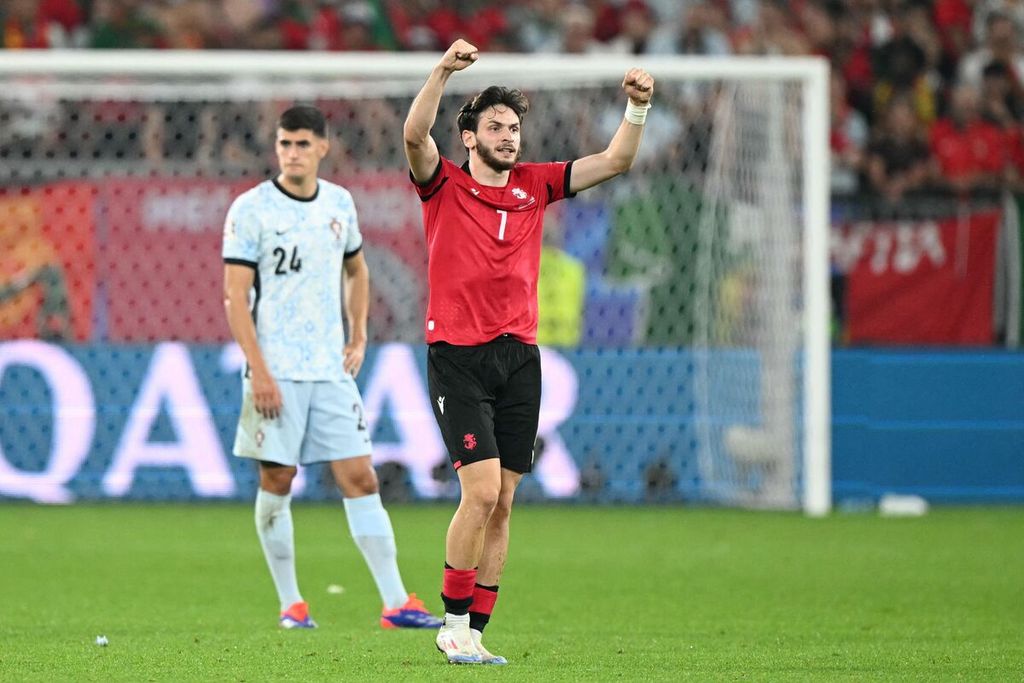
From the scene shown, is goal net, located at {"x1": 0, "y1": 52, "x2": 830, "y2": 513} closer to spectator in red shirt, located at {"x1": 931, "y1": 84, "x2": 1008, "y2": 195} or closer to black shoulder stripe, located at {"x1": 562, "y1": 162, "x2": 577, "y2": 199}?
spectator in red shirt, located at {"x1": 931, "y1": 84, "x2": 1008, "y2": 195}

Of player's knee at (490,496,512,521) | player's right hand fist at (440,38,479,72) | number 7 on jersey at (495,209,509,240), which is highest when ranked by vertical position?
player's right hand fist at (440,38,479,72)

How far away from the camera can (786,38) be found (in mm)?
17656

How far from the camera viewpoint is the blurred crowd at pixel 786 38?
16.5 metres

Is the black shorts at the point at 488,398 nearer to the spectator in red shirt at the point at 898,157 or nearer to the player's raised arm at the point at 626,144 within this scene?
the player's raised arm at the point at 626,144

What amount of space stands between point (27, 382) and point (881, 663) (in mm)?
8569

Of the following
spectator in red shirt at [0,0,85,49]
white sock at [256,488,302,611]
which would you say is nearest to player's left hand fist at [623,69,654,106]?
white sock at [256,488,302,611]

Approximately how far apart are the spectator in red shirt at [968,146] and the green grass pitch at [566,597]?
4.23 m

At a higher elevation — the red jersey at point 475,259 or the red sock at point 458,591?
the red jersey at point 475,259

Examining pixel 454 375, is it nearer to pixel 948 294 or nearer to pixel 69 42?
pixel 948 294

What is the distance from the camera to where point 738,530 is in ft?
39.8

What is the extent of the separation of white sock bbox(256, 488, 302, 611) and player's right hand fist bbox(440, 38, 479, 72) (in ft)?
8.37

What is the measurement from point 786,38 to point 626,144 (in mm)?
11562

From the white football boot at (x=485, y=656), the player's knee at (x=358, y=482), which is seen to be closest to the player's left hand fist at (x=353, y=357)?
the player's knee at (x=358, y=482)

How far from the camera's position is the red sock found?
6363 millimetres
